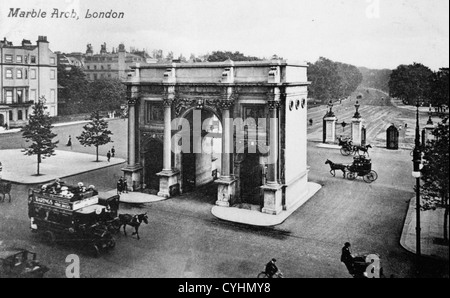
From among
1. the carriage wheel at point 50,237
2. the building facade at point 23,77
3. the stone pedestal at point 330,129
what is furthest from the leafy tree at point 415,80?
the building facade at point 23,77

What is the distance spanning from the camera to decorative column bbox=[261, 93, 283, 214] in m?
23.2

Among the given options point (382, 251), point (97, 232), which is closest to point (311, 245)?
point (382, 251)

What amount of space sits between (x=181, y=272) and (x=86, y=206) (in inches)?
232

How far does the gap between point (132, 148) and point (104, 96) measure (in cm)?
4117

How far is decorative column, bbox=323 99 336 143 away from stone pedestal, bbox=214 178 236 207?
25044mm

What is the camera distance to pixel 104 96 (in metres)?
66.2

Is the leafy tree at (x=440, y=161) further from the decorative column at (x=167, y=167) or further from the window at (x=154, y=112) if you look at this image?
the window at (x=154, y=112)

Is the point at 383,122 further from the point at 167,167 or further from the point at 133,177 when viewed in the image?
the point at 133,177

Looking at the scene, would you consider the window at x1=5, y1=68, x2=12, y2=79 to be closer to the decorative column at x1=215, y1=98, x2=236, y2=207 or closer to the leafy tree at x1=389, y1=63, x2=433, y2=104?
the decorative column at x1=215, y1=98, x2=236, y2=207

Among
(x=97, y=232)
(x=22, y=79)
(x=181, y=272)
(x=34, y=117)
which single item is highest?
(x=22, y=79)
